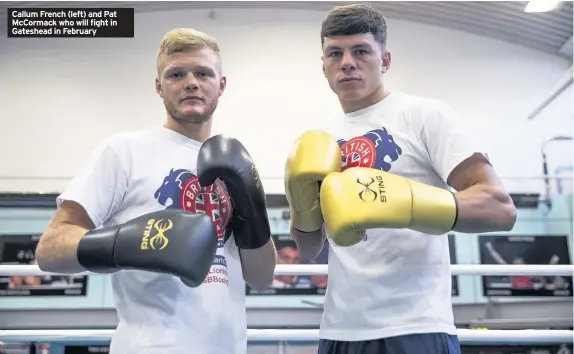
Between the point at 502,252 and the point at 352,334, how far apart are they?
3.26 m

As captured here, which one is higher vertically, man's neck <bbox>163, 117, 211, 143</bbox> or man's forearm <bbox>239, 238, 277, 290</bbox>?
man's neck <bbox>163, 117, 211, 143</bbox>

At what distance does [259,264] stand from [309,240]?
14cm

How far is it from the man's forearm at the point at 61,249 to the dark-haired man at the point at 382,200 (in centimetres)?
44

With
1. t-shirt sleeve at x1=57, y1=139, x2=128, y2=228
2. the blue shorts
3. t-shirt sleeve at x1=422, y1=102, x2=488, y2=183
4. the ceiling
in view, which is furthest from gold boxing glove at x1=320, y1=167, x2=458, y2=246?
the ceiling

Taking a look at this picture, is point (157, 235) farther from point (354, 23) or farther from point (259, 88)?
→ point (259, 88)

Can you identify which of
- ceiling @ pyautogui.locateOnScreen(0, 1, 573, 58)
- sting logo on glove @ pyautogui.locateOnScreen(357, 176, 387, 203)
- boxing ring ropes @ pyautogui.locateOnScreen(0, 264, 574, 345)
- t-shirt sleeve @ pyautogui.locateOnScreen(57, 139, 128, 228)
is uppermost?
ceiling @ pyautogui.locateOnScreen(0, 1, 573, 58)

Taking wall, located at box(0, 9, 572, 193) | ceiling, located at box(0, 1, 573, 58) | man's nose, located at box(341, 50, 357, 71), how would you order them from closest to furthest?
man's nose, located at box(341, 50, 357, 71), wall, located at box(0, 9, 572, 193), ceiling, located at box(0, 1, 573, 58)

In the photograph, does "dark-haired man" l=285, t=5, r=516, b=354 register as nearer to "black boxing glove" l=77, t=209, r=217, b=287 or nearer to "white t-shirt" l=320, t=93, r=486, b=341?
"white t-shirt" l=320, t=93, r=486, b=341

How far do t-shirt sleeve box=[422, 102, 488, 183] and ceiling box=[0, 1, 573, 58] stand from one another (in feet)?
13.0

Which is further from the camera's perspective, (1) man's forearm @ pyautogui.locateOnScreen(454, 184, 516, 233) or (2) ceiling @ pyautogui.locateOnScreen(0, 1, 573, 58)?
(2) ceiling @ pyautogui.locateOnScreen(0, 1, 573, 58)

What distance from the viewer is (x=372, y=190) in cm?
93

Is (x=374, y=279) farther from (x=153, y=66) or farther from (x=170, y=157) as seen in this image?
(x=153, y=66)

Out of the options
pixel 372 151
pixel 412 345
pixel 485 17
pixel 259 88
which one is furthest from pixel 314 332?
pixel 485 17

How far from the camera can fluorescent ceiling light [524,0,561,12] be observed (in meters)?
4.02
